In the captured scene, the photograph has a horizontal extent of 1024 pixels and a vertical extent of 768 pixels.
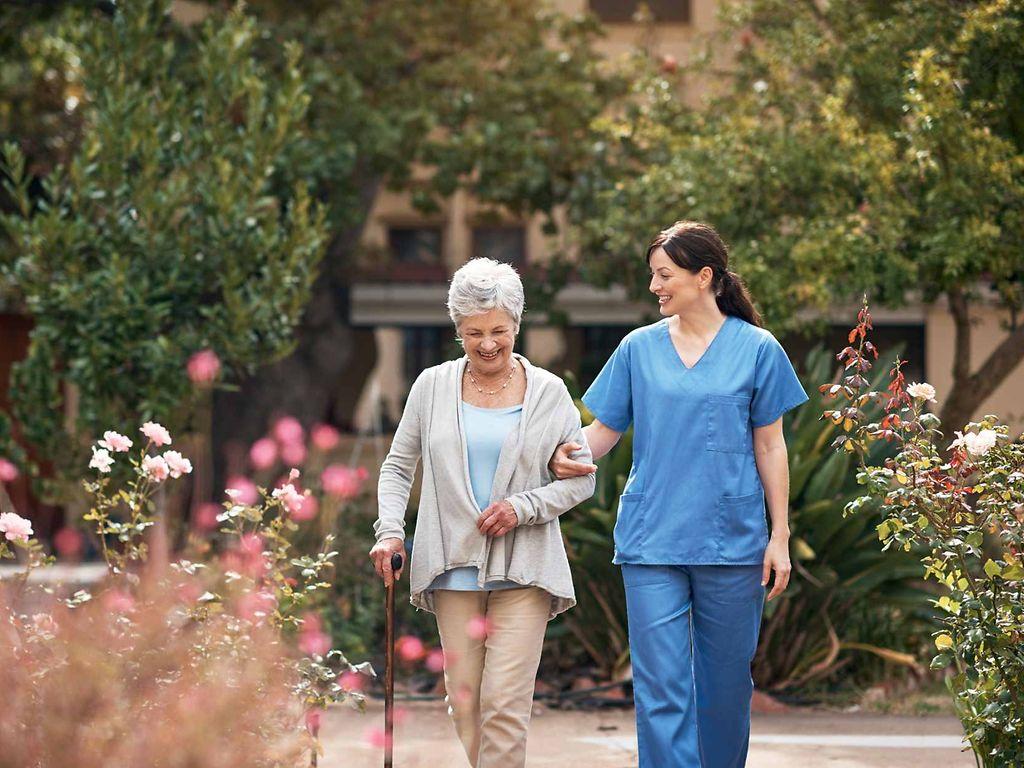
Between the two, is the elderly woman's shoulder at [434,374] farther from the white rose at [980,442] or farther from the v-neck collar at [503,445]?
the white rose at [980,442]

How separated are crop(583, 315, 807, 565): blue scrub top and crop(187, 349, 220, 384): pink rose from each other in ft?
16.4

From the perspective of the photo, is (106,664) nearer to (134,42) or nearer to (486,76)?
(134,42)

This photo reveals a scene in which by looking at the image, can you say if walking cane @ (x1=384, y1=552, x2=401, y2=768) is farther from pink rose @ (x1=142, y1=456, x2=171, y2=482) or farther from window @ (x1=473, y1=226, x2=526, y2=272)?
window @ (x1=473, y1=226, x2=526, y2=272)

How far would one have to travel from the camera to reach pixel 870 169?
9.29 meters

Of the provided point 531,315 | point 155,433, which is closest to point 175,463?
point 155,433

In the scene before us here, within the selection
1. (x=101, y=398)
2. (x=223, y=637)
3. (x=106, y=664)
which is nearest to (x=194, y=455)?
(x=101, y=398)

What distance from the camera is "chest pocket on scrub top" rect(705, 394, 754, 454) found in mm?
4918

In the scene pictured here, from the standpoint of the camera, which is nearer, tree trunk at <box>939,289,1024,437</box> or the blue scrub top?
the blue scrub top

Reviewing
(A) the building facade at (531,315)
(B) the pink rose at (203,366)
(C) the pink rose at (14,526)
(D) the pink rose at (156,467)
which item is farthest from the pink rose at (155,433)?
(A) the building facade at (531,315)

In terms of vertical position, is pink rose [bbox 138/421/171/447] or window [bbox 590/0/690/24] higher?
window [bbox 590/0/690/24]

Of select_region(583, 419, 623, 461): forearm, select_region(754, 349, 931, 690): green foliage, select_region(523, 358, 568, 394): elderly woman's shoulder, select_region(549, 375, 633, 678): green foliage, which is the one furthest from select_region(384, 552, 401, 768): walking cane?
select_region(754, 349, 931, 690): green foliage

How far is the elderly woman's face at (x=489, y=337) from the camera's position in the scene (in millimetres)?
4656

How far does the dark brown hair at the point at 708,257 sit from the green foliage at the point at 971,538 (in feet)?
1.52

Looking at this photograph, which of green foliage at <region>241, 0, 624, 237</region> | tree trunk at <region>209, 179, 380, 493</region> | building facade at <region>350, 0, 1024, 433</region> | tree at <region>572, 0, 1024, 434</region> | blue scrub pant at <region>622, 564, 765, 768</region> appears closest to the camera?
blue scrub pant at <region>622, 564, 765, 768</region>
